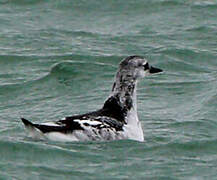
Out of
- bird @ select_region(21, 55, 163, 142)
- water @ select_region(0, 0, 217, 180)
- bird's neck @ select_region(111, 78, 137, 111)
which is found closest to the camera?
water @ select_region(0, 0, 217, 180)

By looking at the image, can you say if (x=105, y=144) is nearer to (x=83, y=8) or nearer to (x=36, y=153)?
(x=36, y=153)

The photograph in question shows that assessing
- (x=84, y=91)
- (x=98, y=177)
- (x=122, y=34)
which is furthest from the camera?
(x=122, y=34)

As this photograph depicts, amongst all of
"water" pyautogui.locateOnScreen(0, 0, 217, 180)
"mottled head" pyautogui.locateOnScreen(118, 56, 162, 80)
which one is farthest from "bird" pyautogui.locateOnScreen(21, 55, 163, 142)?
"water" pyautogui.locateOnScreen(0, 0, 217, 180)

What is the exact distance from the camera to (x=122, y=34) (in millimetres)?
18969

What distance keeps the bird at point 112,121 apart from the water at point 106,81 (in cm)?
12

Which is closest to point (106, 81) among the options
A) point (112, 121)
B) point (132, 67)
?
point (132, 67)

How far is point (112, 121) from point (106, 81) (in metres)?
4.14

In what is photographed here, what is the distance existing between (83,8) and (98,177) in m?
10.6

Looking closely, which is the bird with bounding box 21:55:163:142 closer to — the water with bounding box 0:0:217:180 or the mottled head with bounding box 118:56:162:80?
the mottled head with bounding box 118:56:162:80

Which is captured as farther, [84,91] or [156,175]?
[84,91]

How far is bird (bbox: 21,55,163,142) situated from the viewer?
1157cm

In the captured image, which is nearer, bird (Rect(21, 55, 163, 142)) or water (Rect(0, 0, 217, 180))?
water (Rect(0, 0, 217, 180))

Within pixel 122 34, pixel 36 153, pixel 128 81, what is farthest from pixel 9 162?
pixel 122 34

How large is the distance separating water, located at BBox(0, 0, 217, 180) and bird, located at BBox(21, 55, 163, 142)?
0.40ft
